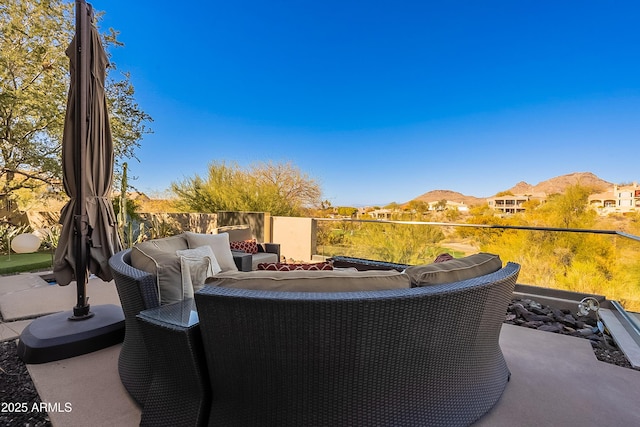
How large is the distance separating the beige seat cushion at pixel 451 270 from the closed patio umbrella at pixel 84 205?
7.86 ft

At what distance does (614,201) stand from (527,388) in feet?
18.5

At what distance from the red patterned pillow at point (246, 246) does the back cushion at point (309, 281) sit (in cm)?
372

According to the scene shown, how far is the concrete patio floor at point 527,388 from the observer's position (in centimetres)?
171

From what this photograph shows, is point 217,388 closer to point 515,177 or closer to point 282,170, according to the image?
point 282,170

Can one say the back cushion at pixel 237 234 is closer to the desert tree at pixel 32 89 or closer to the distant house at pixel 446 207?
the desert tree at pixel 32 89

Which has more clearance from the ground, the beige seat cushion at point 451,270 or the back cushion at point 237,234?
the beige seat cushion at point 451,270

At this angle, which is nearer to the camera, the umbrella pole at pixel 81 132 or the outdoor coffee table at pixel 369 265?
the umbrella pole at pixel 81 132

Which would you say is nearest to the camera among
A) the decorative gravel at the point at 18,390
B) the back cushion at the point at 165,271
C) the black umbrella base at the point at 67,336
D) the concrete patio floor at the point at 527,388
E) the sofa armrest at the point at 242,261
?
the decorative gravel at the point at 18,390

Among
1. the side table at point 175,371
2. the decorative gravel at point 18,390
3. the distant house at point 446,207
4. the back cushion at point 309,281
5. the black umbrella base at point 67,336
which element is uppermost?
the distant house at point 446,207

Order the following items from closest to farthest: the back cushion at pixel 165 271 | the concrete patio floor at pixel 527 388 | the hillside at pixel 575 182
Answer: the concrete patio floor at pixel 527 388 → the back cushion at pixel 165 271 → the hillside at pixel 575 182

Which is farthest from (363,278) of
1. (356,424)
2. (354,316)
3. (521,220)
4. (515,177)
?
(515,177)

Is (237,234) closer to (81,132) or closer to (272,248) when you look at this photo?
(272,248)

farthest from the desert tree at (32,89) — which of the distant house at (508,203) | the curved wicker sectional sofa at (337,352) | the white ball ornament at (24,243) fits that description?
the distant house at (508,203)

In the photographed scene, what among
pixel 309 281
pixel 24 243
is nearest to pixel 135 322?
pixel 309 281
